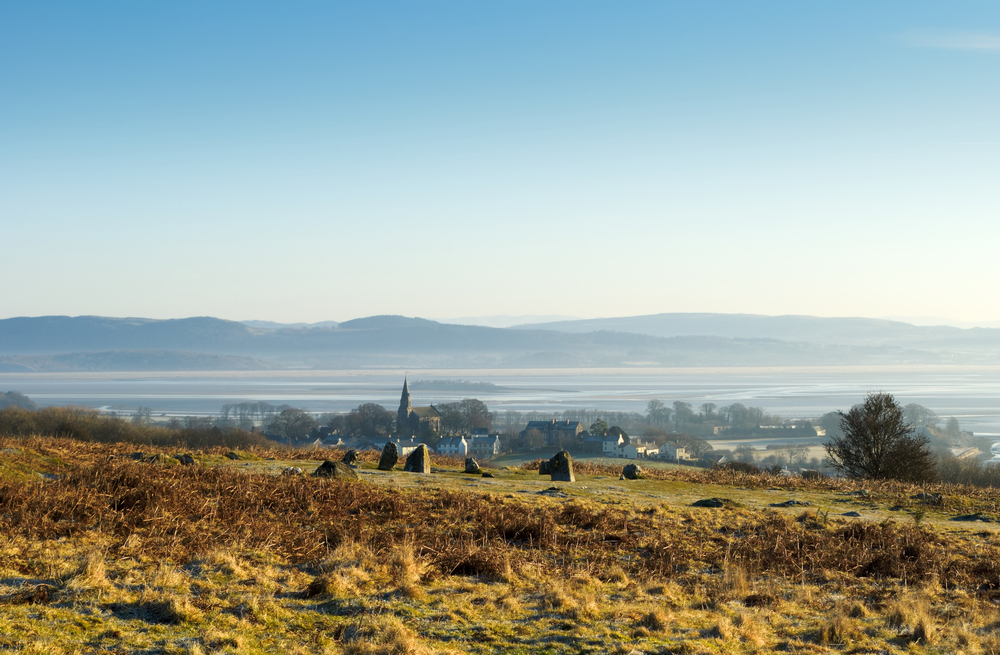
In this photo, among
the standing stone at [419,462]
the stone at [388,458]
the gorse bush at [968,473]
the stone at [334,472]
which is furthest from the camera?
the gorse bush at [968,473]

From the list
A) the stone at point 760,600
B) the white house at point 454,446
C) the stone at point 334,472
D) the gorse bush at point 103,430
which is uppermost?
the stone at point 334,472

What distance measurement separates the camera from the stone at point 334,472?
20.1 metres

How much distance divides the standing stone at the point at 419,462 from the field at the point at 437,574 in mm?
8959

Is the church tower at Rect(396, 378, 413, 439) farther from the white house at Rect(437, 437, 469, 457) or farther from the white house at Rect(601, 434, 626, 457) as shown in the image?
the white house at Rect(601, 434, 626, 457)

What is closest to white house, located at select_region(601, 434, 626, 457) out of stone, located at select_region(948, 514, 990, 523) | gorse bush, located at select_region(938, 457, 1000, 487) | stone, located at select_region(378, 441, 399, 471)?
gorse bush, located at select_region(938, 457, 1000, 487)

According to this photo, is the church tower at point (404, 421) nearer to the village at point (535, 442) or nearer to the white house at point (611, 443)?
the village at point (535, 442)

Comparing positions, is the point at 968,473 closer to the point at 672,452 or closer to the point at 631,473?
the point at 631,473

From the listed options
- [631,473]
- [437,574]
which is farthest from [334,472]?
[631,473]

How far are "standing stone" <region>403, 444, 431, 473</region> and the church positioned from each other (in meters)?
111

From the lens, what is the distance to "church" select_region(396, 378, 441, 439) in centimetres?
14444

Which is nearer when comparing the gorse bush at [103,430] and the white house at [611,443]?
the gorse bush at [103,430]

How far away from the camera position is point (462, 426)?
474 feet

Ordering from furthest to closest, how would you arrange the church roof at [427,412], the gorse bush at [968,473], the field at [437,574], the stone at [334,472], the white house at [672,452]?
the church roof at [427,412], the white house at [672,452], the gorse bush at [968,473], the stone at [334,472], the field at [437,574]

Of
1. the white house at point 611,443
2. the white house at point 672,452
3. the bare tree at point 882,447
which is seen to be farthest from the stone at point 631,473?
the white house at point 611,443
